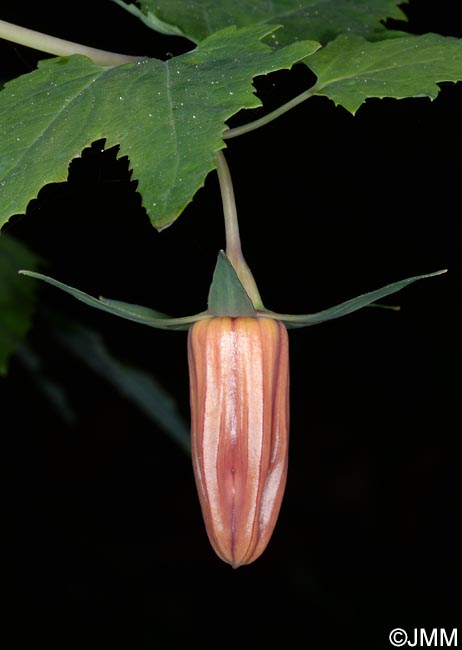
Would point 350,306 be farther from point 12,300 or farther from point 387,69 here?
point 12,300

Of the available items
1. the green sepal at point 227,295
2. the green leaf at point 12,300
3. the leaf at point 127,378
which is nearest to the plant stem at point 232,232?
the green sepal at point 227,295

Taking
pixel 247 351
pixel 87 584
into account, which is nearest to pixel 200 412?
pixel 247 351

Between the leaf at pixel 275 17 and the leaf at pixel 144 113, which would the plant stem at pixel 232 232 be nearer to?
the leaf at pixel 144 113

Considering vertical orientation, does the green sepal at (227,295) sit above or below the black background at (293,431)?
above

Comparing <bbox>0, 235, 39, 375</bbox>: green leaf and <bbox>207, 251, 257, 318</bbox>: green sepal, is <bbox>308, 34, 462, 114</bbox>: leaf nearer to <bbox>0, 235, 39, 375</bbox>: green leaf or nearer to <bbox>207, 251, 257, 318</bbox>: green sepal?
<bbox>207, 251, 257, 318</bbox>: green sepal

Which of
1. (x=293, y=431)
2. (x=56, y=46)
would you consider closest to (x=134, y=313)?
(x=56, y=46)
